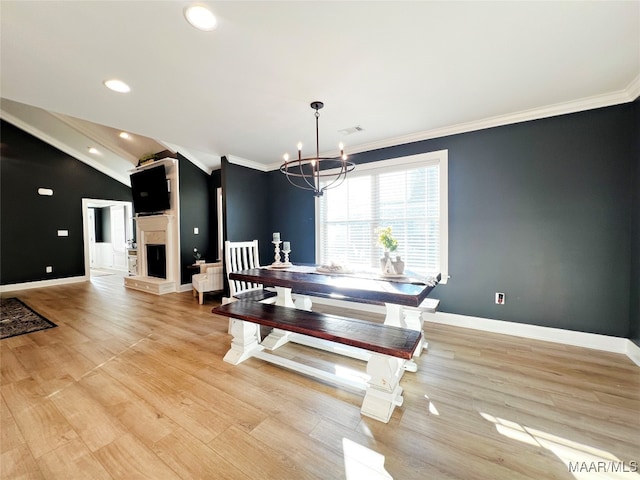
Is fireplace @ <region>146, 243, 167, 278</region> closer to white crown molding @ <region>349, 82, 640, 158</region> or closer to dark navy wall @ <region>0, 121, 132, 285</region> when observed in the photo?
dark navy wall @ <region>0, 121, 132, 285</region>

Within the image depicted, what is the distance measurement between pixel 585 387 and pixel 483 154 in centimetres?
238

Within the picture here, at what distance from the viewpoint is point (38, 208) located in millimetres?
5430

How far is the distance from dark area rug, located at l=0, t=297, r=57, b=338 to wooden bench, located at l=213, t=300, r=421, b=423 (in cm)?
280

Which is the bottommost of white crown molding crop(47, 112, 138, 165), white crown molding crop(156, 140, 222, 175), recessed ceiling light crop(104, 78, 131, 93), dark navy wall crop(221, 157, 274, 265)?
dark navy wall crop(221, 157, 274, 265)

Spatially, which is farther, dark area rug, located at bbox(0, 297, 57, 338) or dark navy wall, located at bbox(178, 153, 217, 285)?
dark navy wall, located at bbox(178, 153, 217, 285)

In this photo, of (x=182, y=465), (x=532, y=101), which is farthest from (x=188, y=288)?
(x=532, y=101)

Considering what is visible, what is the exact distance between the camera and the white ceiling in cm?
143

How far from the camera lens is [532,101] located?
8.01ft

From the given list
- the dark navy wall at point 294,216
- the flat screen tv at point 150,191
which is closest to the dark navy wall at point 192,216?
the flat screen tv at point 150,191

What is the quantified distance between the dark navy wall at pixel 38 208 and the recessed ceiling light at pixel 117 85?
5.40 meters

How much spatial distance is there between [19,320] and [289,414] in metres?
4.29

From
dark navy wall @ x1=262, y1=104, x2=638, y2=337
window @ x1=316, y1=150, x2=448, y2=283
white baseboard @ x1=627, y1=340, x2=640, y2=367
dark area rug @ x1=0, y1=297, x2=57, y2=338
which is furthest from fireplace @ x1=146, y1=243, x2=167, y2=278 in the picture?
white baseboard @ x1=627, y1=340, x2=640, y2=367

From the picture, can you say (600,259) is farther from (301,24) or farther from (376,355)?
(301,24)

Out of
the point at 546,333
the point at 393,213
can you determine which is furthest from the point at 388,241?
the point at 546,333
